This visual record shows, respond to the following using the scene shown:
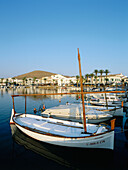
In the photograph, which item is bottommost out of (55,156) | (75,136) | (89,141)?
(55,156)

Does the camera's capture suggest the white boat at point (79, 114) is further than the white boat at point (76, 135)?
Yes

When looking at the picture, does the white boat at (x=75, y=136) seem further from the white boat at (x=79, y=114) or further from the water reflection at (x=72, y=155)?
the white boat at (x=79, y=114)

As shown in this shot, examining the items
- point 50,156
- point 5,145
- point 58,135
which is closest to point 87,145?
point 58,135

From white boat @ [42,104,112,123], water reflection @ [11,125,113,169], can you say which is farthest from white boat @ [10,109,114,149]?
white boat @ [42,104,112,123]

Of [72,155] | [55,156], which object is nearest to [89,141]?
[72,155]

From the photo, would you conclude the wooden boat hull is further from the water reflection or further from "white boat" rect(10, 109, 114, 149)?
the water reflection

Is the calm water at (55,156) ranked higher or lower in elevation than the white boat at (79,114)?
lower

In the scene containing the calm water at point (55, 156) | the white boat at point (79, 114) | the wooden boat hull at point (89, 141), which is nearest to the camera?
the calm water at point (55, 156)

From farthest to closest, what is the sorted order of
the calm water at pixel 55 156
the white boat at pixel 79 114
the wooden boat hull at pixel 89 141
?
the white boat at pixel 79 114
the wooden boat hull at pixel 89 141
the calm water at pixel 55 156

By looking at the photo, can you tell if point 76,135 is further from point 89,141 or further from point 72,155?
point 72,155

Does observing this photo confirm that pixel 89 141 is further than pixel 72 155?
No

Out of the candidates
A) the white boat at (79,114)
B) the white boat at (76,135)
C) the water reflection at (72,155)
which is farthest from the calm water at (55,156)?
the white boat at (79,114)

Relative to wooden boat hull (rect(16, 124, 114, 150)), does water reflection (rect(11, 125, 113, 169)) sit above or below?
below

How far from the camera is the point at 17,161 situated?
44.9ft
